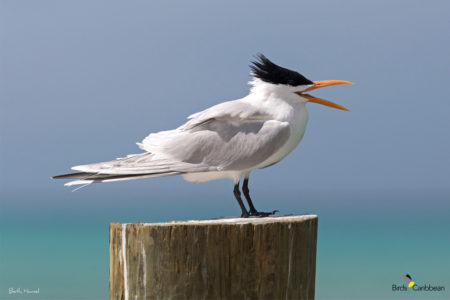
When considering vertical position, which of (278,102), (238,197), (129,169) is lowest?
(238,197)

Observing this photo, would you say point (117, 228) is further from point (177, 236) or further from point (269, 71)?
point (269, 71)

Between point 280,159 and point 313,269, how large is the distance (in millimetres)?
1394

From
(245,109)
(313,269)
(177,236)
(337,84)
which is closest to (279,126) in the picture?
(245,109)

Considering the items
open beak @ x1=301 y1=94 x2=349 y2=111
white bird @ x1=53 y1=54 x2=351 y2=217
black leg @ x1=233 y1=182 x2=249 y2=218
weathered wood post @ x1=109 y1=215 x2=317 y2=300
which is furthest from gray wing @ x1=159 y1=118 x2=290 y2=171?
weathered wood post @ x1=109 y1=215 x2=317 y2=300

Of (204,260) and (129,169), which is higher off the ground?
(129,169)

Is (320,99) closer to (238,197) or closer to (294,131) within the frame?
(294,131)

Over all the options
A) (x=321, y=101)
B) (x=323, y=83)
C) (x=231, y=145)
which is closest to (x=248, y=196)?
(x=231, y=145)

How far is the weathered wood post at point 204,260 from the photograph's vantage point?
13.2ft

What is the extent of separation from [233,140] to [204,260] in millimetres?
1689

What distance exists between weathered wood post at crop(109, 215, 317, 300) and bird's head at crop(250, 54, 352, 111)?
1.81 metres

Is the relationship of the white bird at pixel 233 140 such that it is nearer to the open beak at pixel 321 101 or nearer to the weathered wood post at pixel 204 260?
the open beak at pixel 321 101

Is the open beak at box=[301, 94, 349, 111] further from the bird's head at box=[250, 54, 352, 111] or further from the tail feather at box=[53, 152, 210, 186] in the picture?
the tail feather at box=[53, 152, 210, 186]

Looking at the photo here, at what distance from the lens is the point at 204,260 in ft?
13.2

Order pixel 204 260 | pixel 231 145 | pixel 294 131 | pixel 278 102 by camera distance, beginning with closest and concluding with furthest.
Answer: pixel 204 260 → pixel 231 145 → pixel 294 131 → pixel 278 102
